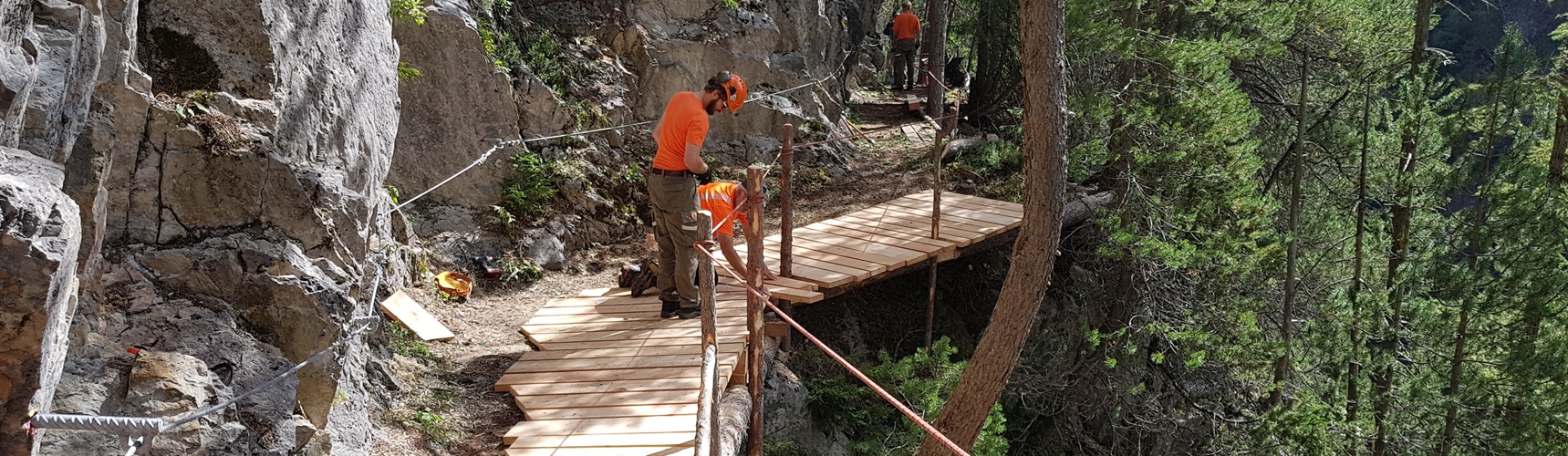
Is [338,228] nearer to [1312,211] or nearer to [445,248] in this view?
[445,248]

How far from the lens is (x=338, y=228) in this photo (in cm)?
454

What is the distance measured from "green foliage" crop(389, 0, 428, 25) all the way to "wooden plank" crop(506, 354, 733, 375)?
3.84 m

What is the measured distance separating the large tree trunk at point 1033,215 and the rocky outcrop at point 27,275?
4.79 m

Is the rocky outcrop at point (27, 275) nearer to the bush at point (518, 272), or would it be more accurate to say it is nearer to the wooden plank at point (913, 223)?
the bush at point (518, 272)

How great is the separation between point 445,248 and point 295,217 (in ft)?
15.6

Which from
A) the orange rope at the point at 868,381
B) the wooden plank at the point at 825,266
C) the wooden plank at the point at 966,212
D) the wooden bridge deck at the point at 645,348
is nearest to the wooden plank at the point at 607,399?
the wooden bridge deck at the point at 645,348

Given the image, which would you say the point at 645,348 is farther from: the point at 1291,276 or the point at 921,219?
the point at 1291,276

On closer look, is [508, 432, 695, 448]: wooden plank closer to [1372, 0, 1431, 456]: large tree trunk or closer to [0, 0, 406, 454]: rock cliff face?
[0, 0, 406, 454]: rock cliff face

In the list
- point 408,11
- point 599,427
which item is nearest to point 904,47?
point 408,11

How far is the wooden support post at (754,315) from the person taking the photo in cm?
596

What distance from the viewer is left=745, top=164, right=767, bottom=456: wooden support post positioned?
596cm

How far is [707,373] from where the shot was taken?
4.65 metres

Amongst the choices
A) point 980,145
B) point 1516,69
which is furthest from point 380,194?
point 1516,69

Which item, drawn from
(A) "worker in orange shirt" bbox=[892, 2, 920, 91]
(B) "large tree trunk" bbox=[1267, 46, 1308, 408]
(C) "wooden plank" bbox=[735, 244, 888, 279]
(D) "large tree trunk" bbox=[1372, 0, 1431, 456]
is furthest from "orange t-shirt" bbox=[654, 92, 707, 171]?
(A) "worker in orange shirt" bbox=[892, 2, 920, 91]
